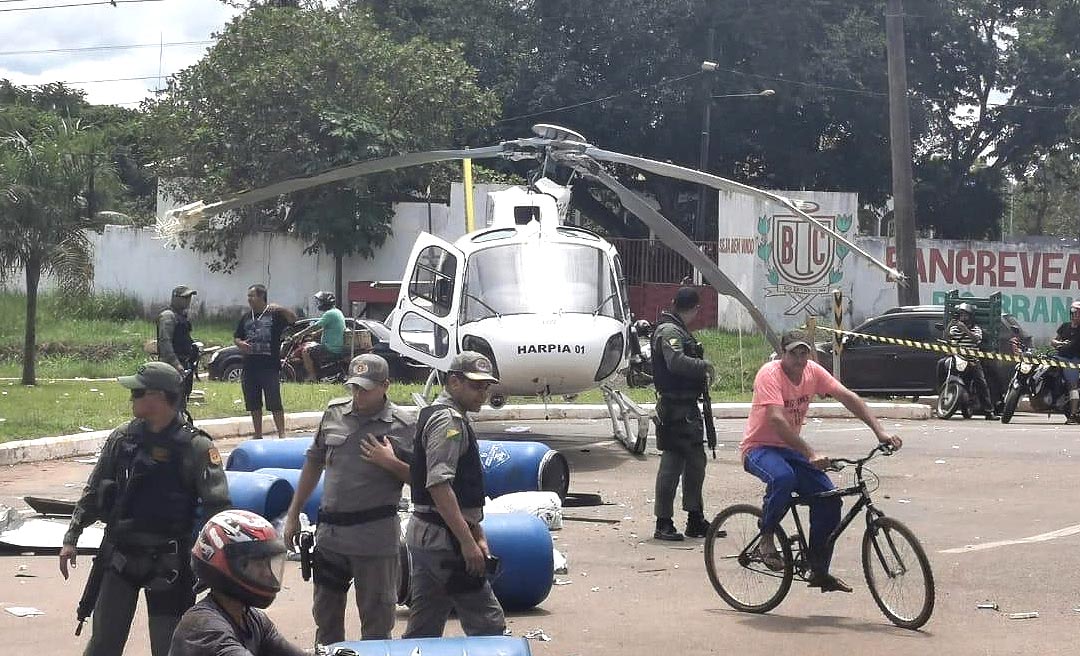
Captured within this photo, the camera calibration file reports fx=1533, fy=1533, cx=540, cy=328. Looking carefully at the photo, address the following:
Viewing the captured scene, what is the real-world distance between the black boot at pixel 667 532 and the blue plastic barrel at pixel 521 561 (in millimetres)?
2769

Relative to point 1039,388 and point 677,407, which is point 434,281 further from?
point 1039,388

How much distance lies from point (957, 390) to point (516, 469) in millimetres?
10341

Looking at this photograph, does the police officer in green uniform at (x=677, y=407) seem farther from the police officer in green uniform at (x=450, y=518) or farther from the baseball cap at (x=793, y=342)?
the police officer in green uniform at (x=450, y=518)

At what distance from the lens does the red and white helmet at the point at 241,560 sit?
14.0 feet

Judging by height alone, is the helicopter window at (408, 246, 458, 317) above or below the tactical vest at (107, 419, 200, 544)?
above

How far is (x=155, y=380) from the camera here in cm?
626

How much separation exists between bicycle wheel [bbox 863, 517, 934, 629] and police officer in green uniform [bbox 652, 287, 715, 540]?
282cm

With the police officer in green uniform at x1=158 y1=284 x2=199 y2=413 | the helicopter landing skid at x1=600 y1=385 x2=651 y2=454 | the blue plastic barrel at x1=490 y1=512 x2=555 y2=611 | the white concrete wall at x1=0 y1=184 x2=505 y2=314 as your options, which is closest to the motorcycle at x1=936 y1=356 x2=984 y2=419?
the helicopter landing skid at x1=600 y1=385 x2=651 y2=454

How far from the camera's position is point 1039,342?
34750 millimetres

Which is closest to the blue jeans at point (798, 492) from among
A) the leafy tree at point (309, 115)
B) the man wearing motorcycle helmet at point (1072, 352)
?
the man wearing motorcycle helmet at point (1072, 352)

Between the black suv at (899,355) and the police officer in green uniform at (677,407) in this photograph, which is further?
the black suv at (899,355)

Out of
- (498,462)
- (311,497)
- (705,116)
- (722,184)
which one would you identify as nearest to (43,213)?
(722,184)

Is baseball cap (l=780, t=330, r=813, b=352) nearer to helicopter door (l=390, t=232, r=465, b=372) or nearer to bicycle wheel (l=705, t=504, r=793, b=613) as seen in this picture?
bicycle wheel (l=705, t=504, r=793, b=613)

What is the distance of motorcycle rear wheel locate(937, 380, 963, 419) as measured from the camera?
21.1 metres
